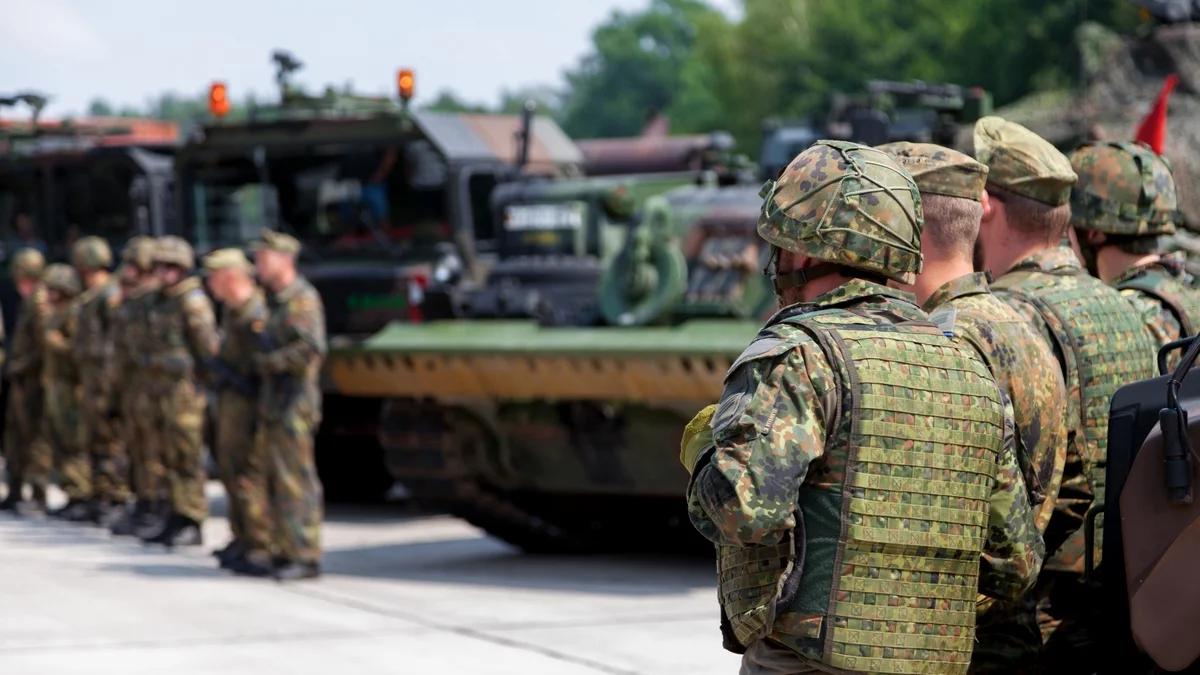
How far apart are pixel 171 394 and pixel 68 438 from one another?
1.89 metres

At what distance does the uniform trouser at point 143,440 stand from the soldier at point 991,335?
7950 millimetres

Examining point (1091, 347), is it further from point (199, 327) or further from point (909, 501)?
point (199, 327)

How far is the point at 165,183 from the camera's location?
14.3 m

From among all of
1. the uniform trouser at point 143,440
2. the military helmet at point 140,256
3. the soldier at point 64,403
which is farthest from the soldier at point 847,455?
the soldier at point 64,403

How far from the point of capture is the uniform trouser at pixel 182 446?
11234 mm

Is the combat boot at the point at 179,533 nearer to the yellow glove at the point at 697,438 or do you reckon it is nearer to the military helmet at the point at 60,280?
the military helmet at the point at 60,280

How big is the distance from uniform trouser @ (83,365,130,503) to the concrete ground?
939mm

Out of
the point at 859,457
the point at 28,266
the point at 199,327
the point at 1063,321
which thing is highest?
the point at 1063,321

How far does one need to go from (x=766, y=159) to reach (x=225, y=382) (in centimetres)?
539

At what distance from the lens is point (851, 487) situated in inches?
131

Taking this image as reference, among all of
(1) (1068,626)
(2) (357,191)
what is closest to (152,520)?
(2) (357,191)

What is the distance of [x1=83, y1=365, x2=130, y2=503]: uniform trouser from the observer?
41.3 feet

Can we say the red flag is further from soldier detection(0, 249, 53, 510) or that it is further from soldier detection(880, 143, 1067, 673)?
soldier detection(0, 249, 53, 510)

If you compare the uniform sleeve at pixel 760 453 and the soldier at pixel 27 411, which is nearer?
the uniform sleeve at pixel 760 453
